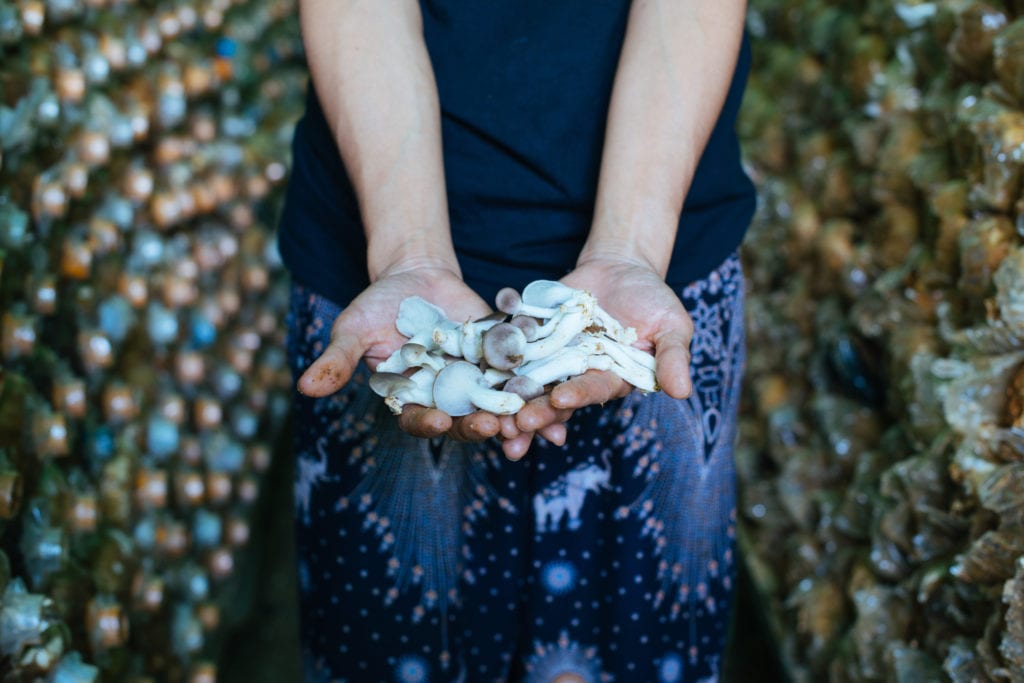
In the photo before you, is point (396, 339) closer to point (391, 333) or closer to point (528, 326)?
point (391, 333)

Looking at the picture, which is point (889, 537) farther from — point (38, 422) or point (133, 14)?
point (133, 14)

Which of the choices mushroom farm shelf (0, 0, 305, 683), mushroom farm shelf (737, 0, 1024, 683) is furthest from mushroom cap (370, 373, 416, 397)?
mushroom farm shelf (737, 0, 1024, 683)

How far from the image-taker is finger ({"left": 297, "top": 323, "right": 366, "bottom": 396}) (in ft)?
2.84

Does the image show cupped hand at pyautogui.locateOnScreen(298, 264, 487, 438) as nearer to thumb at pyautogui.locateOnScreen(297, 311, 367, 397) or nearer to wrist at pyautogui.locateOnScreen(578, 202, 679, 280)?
thumb at pyautogui.locateOnScreen(297, 311, 367, 397)

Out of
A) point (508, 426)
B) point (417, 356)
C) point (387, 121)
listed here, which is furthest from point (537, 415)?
point (387, 121)

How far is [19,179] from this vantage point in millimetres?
1249

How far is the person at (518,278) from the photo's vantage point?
1008 millimetres

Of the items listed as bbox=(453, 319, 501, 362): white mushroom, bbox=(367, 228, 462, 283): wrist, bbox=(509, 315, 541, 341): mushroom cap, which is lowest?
bbox=(453, 319, 501, 362): white mushroom

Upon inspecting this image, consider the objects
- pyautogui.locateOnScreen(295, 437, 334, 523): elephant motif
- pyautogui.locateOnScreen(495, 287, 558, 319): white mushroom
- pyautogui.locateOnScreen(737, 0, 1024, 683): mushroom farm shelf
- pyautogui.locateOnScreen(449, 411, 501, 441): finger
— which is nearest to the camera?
→ pyautogui.locateOnScreen(449, 411, 501, 441): finger

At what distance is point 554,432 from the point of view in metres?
0.88

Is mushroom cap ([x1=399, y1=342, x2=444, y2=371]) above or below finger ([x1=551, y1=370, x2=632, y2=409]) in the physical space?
above

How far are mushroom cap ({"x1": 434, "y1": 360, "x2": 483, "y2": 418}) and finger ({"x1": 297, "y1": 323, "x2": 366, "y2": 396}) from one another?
0.07m

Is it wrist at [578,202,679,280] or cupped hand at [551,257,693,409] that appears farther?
wrist at [578,202,679,280]

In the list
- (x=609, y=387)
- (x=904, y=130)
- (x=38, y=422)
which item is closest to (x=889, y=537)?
(x=904, y=130)
